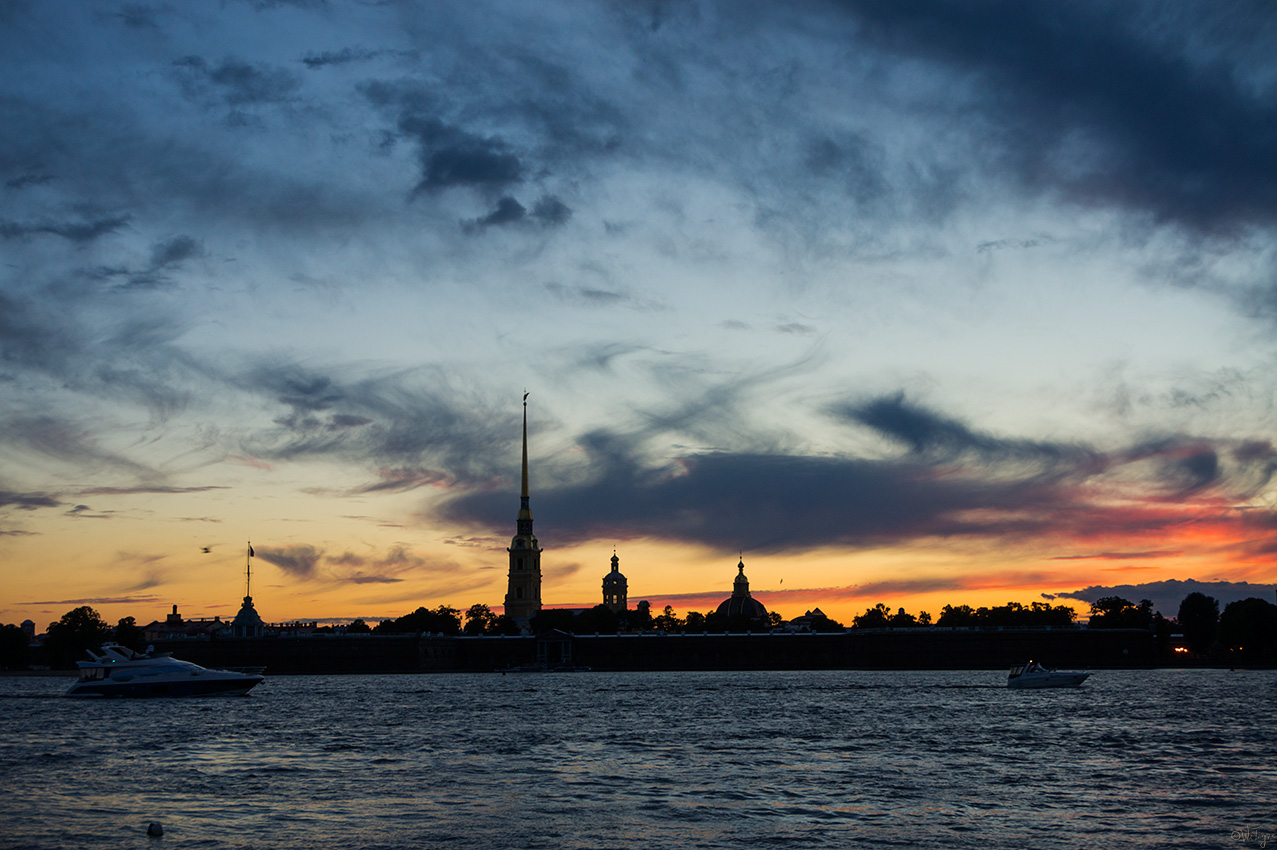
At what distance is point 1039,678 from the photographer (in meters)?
103

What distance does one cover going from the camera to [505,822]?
90.8 feet

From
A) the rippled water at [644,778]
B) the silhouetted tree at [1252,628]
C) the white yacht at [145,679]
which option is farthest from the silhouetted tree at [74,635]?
the silhouetted tree at [1252,628]

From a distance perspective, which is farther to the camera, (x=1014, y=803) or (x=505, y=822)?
(x=1014, y=803)

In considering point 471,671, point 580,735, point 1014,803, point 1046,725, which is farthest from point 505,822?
point 471,671

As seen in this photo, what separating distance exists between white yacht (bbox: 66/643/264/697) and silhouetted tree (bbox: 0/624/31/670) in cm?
10968

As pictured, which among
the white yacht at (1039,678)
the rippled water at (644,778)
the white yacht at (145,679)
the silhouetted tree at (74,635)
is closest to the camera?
the rippled water at (644,778)

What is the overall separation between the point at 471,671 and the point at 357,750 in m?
149

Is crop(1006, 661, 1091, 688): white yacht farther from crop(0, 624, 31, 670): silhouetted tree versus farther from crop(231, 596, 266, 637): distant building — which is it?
crop(0, 624, 31, 670): silhouetted tree

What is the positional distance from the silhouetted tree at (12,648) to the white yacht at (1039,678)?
149346 millimetres

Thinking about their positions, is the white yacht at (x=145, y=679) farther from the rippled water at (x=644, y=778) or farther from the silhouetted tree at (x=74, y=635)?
the silhouetted tree at (x=74, y=635)

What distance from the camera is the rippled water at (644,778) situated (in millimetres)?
26422

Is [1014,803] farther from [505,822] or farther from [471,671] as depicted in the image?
[471,671]

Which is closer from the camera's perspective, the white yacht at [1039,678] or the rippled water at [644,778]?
the rippled water at [644,778]

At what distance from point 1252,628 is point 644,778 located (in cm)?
14873
